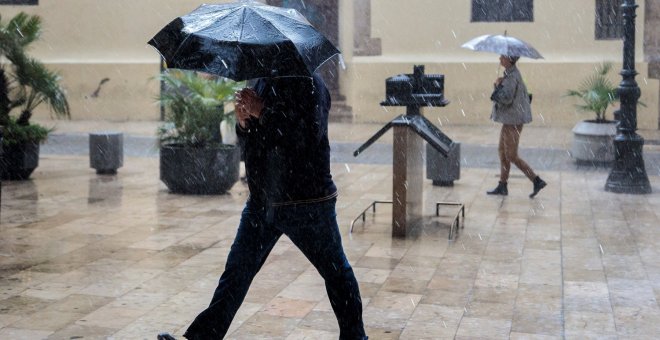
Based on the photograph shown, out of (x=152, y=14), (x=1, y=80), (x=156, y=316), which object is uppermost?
(x=152, y=14)

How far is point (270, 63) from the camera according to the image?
15.9ft

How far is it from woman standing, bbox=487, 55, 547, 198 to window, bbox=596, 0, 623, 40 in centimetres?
908

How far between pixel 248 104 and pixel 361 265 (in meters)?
3.39

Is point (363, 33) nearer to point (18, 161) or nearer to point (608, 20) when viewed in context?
point (608, 20)

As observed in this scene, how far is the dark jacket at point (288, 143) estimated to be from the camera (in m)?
4.98

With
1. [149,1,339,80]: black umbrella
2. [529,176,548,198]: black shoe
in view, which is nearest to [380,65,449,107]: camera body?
[529,176,548,198]: black shoe

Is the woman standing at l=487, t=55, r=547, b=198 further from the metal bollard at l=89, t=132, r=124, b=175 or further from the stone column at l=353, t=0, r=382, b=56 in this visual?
the stone column at l=353, t=0, r=382, b=56

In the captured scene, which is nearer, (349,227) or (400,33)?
(349,227)

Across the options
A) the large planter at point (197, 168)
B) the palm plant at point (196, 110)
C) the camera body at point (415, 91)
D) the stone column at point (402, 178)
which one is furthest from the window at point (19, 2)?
the stone column at point (402, 178)

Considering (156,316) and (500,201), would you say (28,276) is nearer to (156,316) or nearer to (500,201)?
(156,316)

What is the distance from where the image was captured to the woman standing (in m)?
11.7

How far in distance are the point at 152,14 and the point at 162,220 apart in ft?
43.1

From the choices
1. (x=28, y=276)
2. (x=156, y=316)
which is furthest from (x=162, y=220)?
(x=156, y=316)

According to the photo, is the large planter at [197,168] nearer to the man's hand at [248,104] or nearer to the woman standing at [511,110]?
the woman standing at [511,110]
